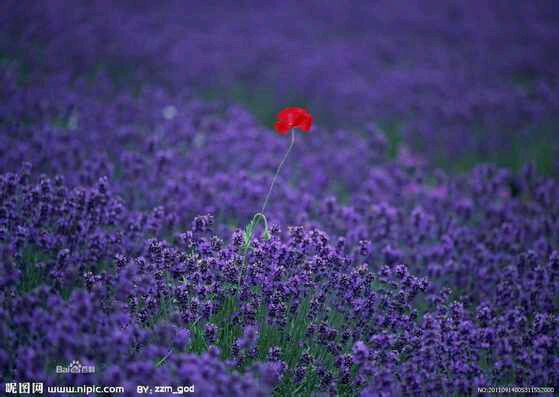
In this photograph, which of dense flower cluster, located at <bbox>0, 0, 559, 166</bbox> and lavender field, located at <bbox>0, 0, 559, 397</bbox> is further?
dense flower cluster, located at <bbox>0, 0, 559, 166</bbox>

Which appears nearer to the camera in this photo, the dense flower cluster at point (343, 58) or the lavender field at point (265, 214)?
the lavender field at point (265, 214)

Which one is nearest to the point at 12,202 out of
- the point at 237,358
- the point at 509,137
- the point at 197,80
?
the point at 237,358

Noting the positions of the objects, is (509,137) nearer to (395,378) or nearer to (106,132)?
(106,132)

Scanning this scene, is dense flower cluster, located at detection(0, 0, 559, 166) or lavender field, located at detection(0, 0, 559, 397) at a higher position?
dense flower cluster, located at detection(0, 0, 559, 166)

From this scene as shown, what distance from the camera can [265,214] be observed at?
4.48 meters

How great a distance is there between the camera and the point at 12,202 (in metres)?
3.26

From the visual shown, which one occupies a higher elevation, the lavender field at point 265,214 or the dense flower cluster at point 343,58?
the dense flower cluster at point 343,58

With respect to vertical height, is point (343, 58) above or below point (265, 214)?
above

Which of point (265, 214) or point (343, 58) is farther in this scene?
point (343, 58)

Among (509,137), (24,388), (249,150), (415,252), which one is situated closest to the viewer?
(24,388)

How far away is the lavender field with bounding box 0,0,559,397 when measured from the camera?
98.5 inches

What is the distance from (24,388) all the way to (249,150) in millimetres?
3937

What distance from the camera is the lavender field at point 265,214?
2502 mm

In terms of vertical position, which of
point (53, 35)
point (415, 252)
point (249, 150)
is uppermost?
point (53, 35)
